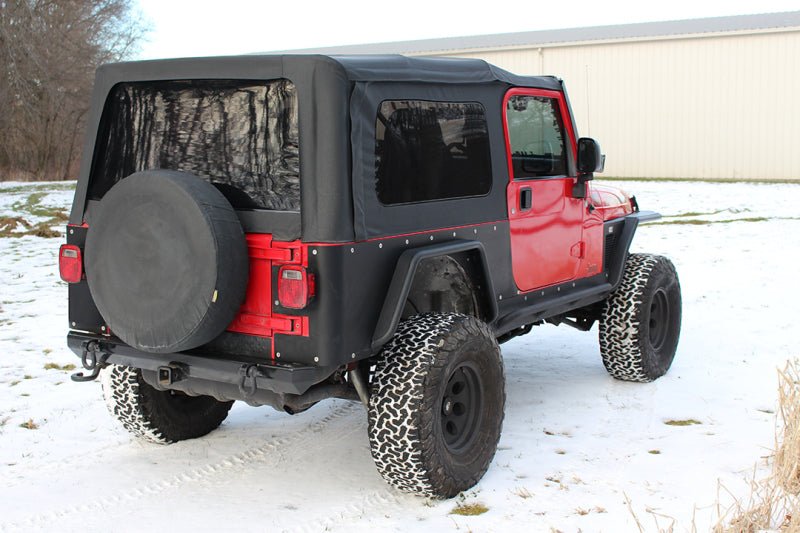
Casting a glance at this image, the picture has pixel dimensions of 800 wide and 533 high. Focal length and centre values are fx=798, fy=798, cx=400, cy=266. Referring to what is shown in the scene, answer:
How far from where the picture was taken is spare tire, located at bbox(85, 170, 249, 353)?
3.29 metres

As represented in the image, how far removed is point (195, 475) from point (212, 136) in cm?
173

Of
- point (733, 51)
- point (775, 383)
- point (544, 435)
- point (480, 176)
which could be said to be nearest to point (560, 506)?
point (544, 435)

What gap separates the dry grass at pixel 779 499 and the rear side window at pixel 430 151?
1.84 meters

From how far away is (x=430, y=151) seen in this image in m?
4.00

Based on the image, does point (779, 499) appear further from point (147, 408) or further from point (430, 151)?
point (147, 408)

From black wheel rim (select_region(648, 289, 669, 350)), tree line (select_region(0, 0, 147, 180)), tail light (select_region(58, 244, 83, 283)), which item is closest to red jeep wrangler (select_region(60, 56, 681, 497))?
tail light (select_region(58, 244, 83, 283))

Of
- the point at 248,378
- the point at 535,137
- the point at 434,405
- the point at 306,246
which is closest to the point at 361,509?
the point at 434,405

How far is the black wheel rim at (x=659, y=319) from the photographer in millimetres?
5828

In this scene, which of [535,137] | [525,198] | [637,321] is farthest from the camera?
[637,321]

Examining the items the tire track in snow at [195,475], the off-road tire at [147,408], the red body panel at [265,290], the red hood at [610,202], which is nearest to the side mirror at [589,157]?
the red hood at [610,202]

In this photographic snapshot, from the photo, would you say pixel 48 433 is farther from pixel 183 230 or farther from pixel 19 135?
pixel 19 135

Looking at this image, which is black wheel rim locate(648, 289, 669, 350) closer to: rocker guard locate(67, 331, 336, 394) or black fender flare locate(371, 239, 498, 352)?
black fender flare locate(371, 239, 498, 352)

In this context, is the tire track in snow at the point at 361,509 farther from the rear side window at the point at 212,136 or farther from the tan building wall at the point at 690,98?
the tan building wall at the point at 690,98

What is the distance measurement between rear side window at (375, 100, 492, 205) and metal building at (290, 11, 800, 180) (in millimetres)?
20096
